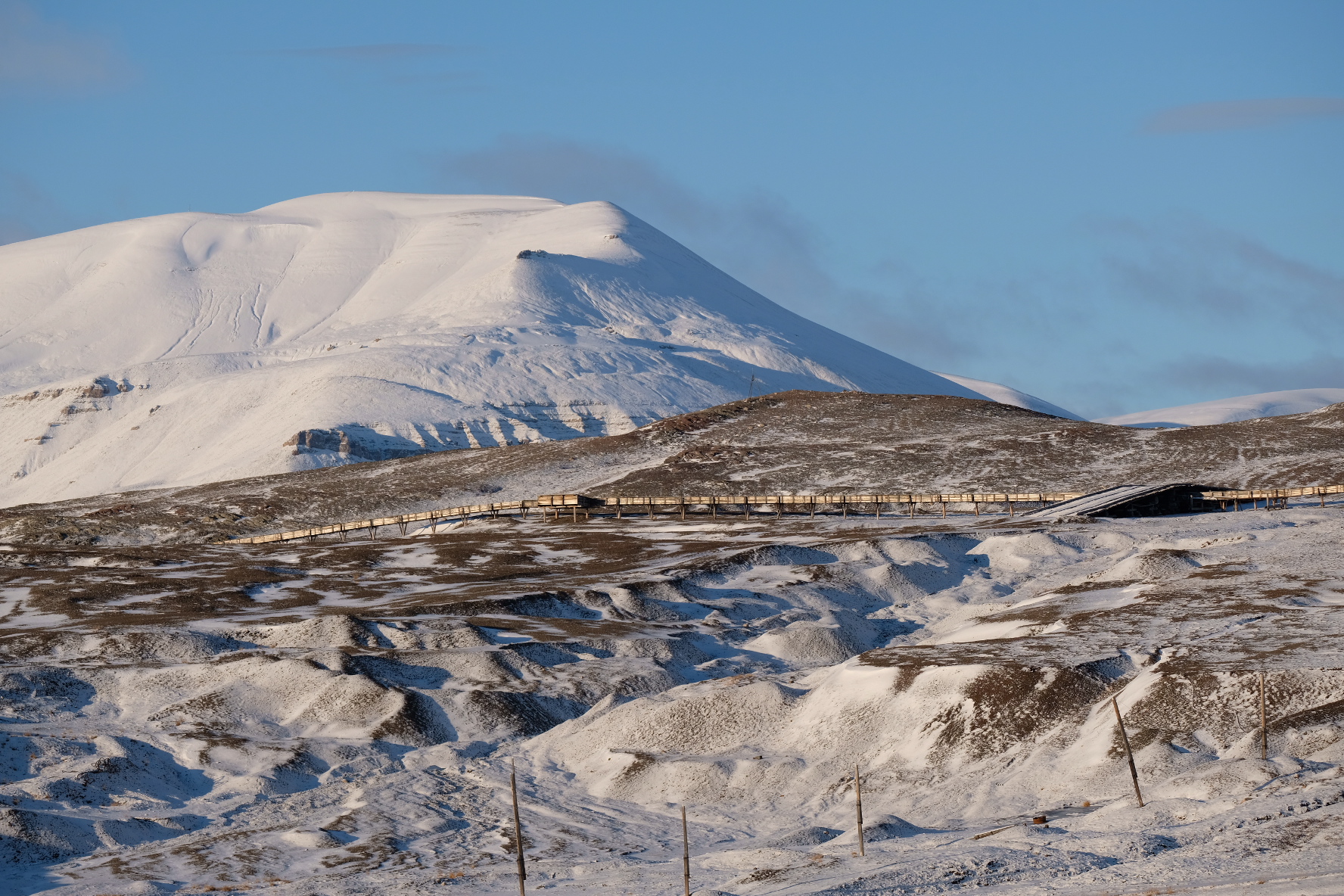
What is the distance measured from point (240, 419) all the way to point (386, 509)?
89.1m

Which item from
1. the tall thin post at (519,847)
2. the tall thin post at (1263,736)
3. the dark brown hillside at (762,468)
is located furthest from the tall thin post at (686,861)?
the dark brown hillside at (762,468)

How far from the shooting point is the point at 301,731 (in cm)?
5234

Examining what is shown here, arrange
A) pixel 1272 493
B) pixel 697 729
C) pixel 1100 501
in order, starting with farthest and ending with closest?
pixel 1100 501
pixel 1272 493
pixel 697 729

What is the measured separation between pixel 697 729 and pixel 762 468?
72.8 metres

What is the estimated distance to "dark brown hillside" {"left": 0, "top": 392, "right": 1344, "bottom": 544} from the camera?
11169 cm

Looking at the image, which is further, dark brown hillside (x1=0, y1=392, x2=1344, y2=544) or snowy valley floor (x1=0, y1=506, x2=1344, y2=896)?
dark brown hillside (x1=0, y1=392, x2=1344, y2=544)

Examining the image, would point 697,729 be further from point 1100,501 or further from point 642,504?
point 642,504

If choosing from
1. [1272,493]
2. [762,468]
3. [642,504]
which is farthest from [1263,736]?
[762,468]

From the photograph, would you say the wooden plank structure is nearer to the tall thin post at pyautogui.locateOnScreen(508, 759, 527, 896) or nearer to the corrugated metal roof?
the corrugated metal roof

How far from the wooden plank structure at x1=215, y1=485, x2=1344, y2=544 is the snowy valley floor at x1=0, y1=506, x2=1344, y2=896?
77.2 ft

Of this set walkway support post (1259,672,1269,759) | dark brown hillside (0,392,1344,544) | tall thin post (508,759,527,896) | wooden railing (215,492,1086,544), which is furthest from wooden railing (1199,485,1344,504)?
tall thin post (508,759,527,896)

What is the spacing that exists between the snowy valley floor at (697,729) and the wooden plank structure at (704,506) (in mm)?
23528

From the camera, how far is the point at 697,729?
48.8 meters

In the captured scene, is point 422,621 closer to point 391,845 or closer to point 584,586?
point 584,586
